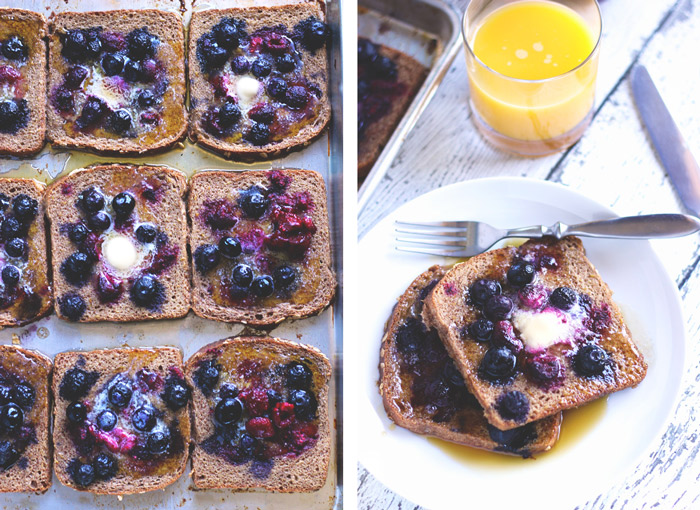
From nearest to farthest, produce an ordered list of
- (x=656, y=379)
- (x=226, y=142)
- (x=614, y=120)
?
(x=656, y=379) → (x=226, y=142) → (x=614, y=120)

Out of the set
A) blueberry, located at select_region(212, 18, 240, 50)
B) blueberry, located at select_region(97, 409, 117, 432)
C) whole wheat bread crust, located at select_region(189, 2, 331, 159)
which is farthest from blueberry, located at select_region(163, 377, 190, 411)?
blueberry, located at select_region(212, 18, 240, 50)

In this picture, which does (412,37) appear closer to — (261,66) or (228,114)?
(261,66)

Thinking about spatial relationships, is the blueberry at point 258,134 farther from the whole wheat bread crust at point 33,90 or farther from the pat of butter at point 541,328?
the pat of butter at point 541,328

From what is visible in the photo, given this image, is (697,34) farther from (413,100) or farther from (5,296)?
(5,296)

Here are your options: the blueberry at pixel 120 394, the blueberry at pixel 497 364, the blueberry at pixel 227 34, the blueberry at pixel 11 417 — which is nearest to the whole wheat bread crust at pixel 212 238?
the blueberry at pixel 120 394

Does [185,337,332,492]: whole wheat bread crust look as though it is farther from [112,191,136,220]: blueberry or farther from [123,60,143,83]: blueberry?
[123,60,143,83]: blueberry

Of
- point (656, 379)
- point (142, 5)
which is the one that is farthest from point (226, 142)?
point (656, 379)
